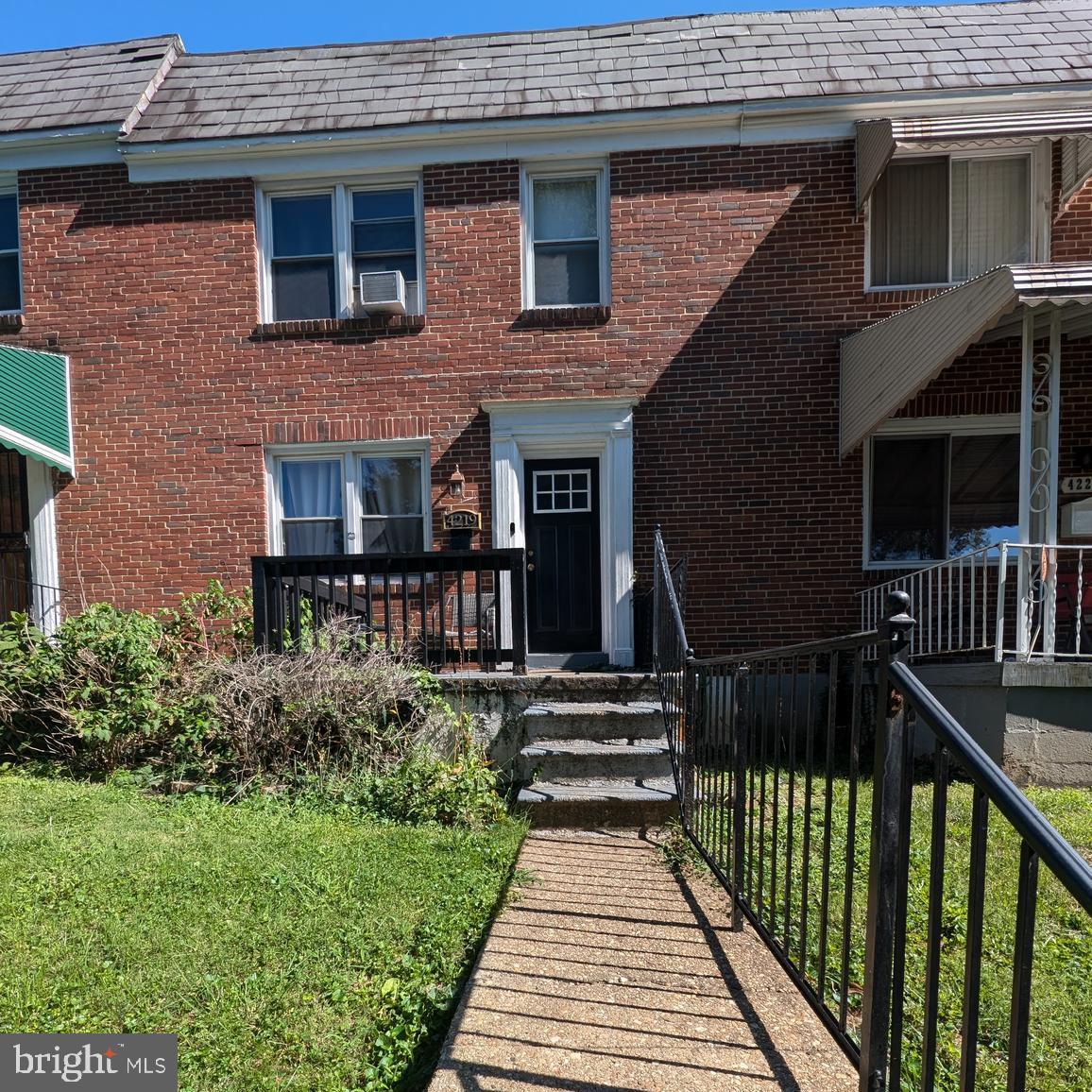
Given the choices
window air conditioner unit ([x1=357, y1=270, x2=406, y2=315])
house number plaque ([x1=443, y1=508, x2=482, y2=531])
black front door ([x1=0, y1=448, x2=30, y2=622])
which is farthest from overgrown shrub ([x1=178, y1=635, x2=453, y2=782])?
black front door ([x1=0, y1=448, x2=30, y2=622])

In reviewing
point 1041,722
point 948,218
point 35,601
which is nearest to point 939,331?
point 948,218

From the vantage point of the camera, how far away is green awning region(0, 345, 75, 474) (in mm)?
7625

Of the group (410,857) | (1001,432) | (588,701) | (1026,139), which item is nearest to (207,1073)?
(410,857)

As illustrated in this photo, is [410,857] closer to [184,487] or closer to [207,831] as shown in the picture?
[207,831]

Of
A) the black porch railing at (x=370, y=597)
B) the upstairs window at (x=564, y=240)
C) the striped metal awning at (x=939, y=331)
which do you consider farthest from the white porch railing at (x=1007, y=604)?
the upstairs window at (x=564, y=240)

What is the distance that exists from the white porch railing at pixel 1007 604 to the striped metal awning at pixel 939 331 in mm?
1461

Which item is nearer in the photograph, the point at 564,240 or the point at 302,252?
the point at 564,240

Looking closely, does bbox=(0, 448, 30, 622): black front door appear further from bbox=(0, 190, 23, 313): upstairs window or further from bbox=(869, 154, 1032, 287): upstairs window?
bbox=(869, 154, 1032, 287): upstairs window

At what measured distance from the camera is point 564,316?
789cm

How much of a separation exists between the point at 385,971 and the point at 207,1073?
744 mm

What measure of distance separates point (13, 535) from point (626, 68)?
8.29 meters

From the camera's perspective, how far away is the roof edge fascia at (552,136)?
7.42 meters

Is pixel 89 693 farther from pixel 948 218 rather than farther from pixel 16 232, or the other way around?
pixel 948 218

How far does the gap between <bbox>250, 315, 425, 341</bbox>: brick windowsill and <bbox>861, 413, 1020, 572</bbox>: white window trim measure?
4772 mm
